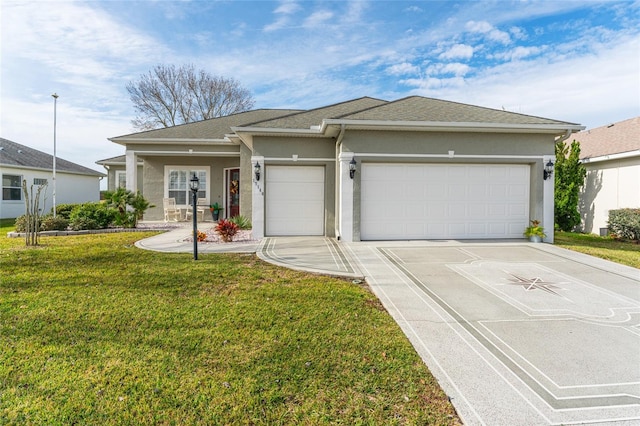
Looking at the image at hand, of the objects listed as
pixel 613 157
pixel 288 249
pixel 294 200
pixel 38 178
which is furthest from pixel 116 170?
pixel 613 157

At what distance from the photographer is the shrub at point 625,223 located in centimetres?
1028

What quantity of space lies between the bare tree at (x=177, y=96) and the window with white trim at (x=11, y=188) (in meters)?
10.7

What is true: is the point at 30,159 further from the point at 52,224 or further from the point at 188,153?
the point at 188,153

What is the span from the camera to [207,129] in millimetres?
14609

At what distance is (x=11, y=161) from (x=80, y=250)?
1526 cm

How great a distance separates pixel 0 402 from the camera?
2.45 metres

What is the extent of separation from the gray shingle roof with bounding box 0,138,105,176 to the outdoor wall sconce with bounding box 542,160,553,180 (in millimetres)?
24458

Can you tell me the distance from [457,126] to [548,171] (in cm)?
313

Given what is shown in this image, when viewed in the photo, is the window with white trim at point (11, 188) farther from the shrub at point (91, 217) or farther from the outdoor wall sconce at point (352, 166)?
the outdoor wall sconce at point (352, 166)

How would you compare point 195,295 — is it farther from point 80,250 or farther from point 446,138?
point 446,138

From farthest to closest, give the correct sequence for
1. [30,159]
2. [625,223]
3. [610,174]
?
[30,159]
[610,174]
[625,223]

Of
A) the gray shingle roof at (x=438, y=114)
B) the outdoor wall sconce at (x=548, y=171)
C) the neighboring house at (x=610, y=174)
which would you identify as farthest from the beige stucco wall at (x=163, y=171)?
the neighboring house at (x=610, y=174)

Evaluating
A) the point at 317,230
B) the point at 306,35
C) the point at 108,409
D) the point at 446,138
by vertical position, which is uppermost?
the point at 306,35

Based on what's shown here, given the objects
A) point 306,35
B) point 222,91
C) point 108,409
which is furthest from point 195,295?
point 222,91
